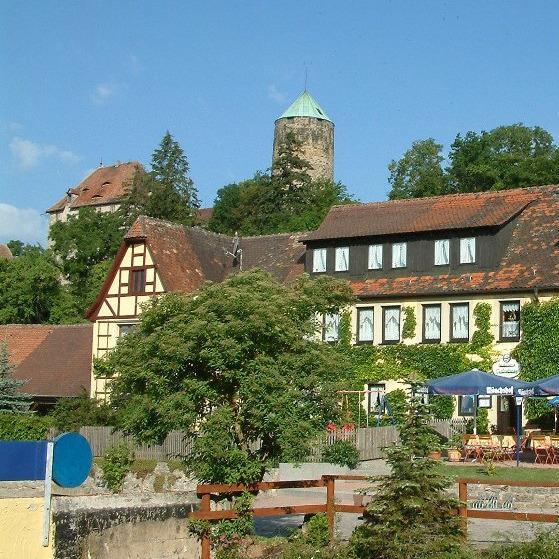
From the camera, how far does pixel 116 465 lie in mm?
29016

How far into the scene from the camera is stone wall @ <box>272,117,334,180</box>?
363 feet

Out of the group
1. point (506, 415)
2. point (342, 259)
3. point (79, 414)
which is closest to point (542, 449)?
point (506, 415)

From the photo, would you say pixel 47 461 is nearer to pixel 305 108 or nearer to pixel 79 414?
pixel 79 414

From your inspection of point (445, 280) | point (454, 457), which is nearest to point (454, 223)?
point (445, 280)

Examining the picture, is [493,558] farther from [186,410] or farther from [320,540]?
[186,410]

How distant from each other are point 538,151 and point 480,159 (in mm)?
4540

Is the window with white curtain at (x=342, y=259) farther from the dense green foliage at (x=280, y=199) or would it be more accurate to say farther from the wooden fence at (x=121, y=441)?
the dense green foliage at (x=280, y=199)

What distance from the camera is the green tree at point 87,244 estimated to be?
76062mm

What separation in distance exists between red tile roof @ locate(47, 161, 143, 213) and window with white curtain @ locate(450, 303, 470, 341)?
77429 millimetres

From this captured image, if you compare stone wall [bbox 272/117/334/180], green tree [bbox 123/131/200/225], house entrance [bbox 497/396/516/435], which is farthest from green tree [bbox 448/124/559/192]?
stone wall [bbox 272/117/334/180]

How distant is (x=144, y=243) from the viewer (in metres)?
45.7

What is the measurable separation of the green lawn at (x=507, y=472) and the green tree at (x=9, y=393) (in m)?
19.4

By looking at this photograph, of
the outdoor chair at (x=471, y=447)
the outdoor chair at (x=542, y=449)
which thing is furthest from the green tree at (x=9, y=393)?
the outdoor chair at (x=542, y=449)

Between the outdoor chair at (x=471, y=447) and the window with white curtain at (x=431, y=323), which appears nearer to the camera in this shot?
the outdoor chair at (x=471, y=447)
